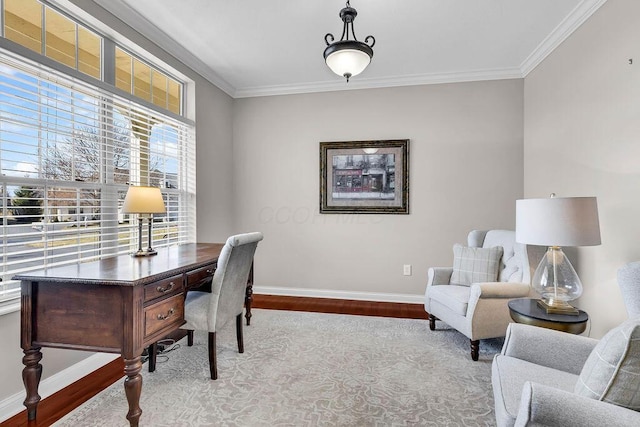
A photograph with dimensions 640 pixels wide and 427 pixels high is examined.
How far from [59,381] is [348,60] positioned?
2.85 meters

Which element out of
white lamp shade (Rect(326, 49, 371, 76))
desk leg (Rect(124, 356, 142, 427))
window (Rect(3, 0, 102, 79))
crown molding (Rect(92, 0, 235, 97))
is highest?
crown molding (Rect(92, 0, 235, 97))

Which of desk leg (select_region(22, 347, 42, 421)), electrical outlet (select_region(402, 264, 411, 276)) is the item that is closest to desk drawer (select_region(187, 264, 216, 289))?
desk leg (select_region(22, 347, 42, 421))

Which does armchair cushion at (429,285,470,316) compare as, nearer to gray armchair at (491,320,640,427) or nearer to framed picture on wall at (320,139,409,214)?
gray armchair at (491,320,640,427)

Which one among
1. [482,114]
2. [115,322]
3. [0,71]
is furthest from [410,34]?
[115,322]

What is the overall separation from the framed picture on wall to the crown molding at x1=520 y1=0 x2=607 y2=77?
1.47m

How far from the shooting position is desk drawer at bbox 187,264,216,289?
88.9 inches

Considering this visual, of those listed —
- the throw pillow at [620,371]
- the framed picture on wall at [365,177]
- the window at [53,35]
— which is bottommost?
the throw pillow at [620,371]

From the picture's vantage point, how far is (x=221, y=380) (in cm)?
226

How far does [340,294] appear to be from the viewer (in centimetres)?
428

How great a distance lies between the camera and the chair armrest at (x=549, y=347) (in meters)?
1.50

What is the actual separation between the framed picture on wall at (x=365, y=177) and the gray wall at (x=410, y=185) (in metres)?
0.10

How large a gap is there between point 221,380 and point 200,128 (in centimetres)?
268

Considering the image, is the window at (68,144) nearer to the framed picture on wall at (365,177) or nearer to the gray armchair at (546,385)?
the framed picture on wall at (365,177)

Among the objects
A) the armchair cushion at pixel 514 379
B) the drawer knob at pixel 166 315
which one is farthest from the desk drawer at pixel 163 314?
the armchair cushion at pixel 514 379
